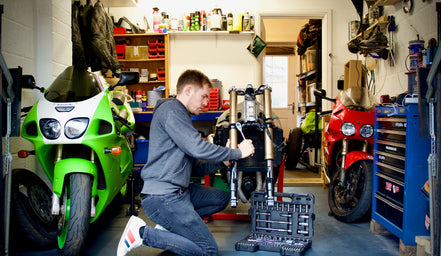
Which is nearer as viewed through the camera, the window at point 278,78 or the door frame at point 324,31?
the door frame at point 324,31

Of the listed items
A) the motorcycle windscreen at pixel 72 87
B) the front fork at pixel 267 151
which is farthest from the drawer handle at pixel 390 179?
the motorcycle windscreen at pixel 72 87

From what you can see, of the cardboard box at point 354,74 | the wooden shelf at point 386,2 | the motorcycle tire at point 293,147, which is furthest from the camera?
the motorcycle tire at point 293,147

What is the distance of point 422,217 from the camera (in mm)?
2465

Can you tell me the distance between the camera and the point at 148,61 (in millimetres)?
6371

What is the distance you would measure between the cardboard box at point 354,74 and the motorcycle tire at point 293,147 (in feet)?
5.74

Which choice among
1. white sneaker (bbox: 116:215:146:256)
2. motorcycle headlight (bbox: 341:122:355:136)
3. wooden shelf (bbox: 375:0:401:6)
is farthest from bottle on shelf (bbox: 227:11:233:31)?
white sneaker (bbox: 116:215:146:256)

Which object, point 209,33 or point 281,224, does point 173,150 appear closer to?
point 281,224

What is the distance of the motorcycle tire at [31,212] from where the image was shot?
2467 mm

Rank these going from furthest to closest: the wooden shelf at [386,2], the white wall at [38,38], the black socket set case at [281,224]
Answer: the wooden shelf at [386,2], the white wall at [38,38], the black socket set case at [281,224]

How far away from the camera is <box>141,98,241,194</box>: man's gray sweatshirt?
2.25 meters

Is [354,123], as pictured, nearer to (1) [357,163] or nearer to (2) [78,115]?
(1) [357,163]

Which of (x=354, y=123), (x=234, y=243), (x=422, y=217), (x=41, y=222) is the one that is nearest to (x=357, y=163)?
(x=354, y=123)

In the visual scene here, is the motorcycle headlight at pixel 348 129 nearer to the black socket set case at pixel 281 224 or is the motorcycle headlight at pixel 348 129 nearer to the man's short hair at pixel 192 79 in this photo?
the black socket set case at pixel 281 224

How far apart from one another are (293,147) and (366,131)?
3.30 meters
